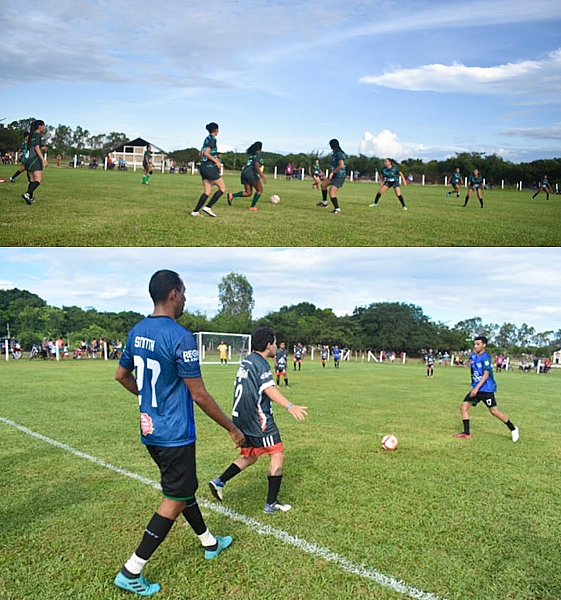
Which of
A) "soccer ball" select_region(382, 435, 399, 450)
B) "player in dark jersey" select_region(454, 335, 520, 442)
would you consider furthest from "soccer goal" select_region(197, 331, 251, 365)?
"soccer ball" select_region(382, 435, 399, 450)

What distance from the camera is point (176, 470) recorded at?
382cm

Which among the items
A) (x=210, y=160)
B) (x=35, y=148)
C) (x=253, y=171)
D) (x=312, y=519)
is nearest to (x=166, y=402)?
(x=312, y=519)

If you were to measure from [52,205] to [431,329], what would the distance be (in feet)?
240

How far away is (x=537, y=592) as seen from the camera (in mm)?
3711

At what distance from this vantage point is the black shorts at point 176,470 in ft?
12.5

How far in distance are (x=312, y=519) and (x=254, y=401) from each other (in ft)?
3.87

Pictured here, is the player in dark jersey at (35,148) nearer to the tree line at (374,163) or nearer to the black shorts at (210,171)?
the black shorts at (210,171)

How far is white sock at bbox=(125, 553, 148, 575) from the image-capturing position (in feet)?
12.1

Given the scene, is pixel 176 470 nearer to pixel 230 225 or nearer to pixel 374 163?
pixel 230 225

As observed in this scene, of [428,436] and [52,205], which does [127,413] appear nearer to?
[428,436]

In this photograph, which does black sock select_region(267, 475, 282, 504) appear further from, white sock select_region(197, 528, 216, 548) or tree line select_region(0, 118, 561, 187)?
tree line select_region(0, 118, 561, 187)

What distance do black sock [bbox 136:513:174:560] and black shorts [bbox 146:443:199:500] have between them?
166 mm

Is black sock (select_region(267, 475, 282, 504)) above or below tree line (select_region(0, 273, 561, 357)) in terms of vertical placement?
above

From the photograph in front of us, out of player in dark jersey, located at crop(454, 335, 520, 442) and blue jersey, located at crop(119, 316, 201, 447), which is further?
player in dark jersey, located at crop(454, 335, 520, 442)
